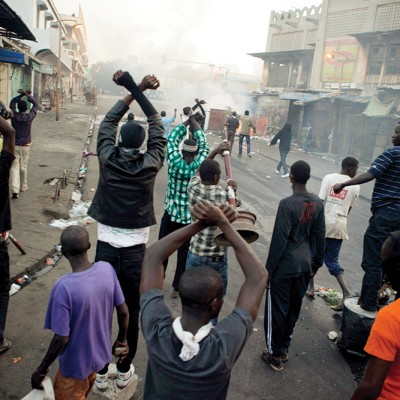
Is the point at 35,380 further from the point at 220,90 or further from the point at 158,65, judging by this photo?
the point at 158,65

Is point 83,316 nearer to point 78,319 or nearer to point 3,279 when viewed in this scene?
point 78,319

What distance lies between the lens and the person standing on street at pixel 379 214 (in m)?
3.73

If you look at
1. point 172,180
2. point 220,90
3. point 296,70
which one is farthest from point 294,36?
point 172,180

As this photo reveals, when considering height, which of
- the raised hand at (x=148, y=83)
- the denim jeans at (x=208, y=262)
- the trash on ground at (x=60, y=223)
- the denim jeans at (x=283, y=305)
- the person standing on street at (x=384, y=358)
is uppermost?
the raised hand at (x=148, y=83)

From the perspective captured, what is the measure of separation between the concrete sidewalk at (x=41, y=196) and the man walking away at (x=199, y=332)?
12.3 feet

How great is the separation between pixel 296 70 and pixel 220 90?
464 inches

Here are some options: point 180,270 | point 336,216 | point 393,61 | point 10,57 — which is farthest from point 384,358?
point 393,61

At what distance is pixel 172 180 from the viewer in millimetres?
4398

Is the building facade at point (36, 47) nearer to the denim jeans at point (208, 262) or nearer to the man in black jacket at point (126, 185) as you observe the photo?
the man in black jacket at point (126, 185)

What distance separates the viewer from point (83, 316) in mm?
2234

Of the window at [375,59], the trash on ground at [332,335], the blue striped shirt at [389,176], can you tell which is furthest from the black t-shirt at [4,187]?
the window at [375,59]

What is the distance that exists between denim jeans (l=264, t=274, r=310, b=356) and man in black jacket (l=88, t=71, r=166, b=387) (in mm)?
1331

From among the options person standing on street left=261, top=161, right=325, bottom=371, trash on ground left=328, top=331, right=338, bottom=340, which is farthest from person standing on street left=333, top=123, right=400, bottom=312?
person standing on street left=261, top=161, right=325, bottom=371

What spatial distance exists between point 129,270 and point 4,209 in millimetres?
1171
